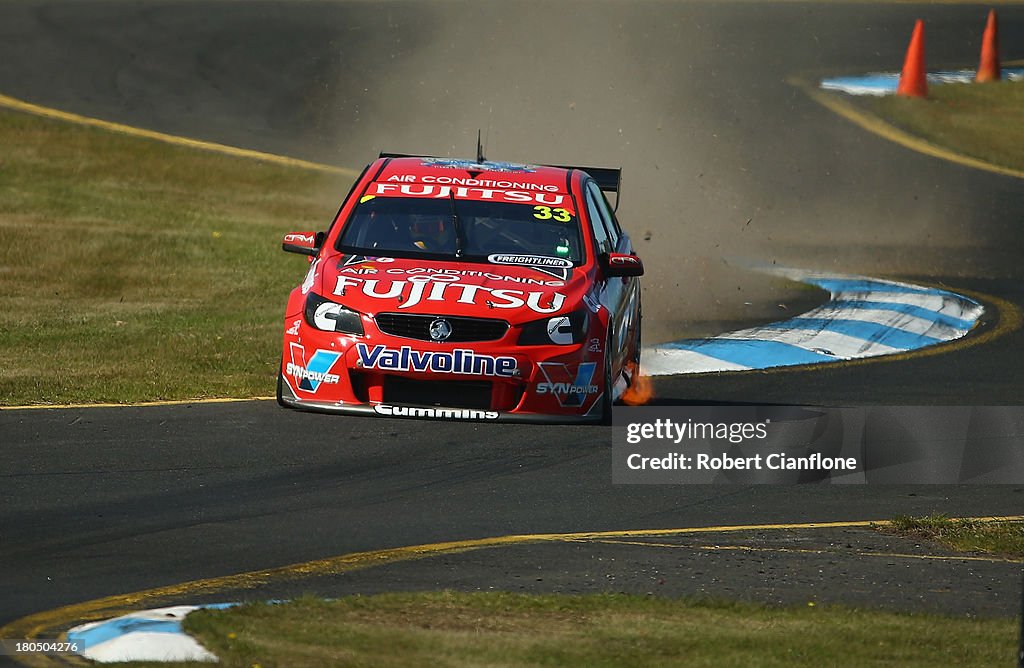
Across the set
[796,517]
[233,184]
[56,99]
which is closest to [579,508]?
[796,517]

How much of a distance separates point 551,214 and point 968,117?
50.3 feet

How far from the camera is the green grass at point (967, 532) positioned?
8414mm

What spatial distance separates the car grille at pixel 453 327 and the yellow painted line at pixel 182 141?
11.9 meters

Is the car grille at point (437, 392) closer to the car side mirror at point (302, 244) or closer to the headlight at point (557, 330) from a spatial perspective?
the headlight at point (557, 330)

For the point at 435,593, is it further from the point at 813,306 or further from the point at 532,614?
the point at 813,306

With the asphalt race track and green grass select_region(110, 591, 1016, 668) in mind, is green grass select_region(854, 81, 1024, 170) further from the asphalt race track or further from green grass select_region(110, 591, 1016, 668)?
green grass select_region(110, 591, 1016, 668)

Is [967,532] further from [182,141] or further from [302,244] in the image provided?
[182,141]

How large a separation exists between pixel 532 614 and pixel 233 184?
564 inches

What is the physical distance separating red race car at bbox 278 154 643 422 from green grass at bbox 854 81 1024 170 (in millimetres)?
13324

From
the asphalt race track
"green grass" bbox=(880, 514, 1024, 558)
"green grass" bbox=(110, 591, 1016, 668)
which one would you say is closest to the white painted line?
the asphalt race track

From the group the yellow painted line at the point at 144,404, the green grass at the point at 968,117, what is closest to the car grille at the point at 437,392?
the yellow painted line at the point at 144,404

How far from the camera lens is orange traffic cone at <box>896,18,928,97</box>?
25031 mm

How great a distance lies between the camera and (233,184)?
20547 millimetres

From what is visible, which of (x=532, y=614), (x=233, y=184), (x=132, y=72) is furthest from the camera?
(x=132, y=72)
